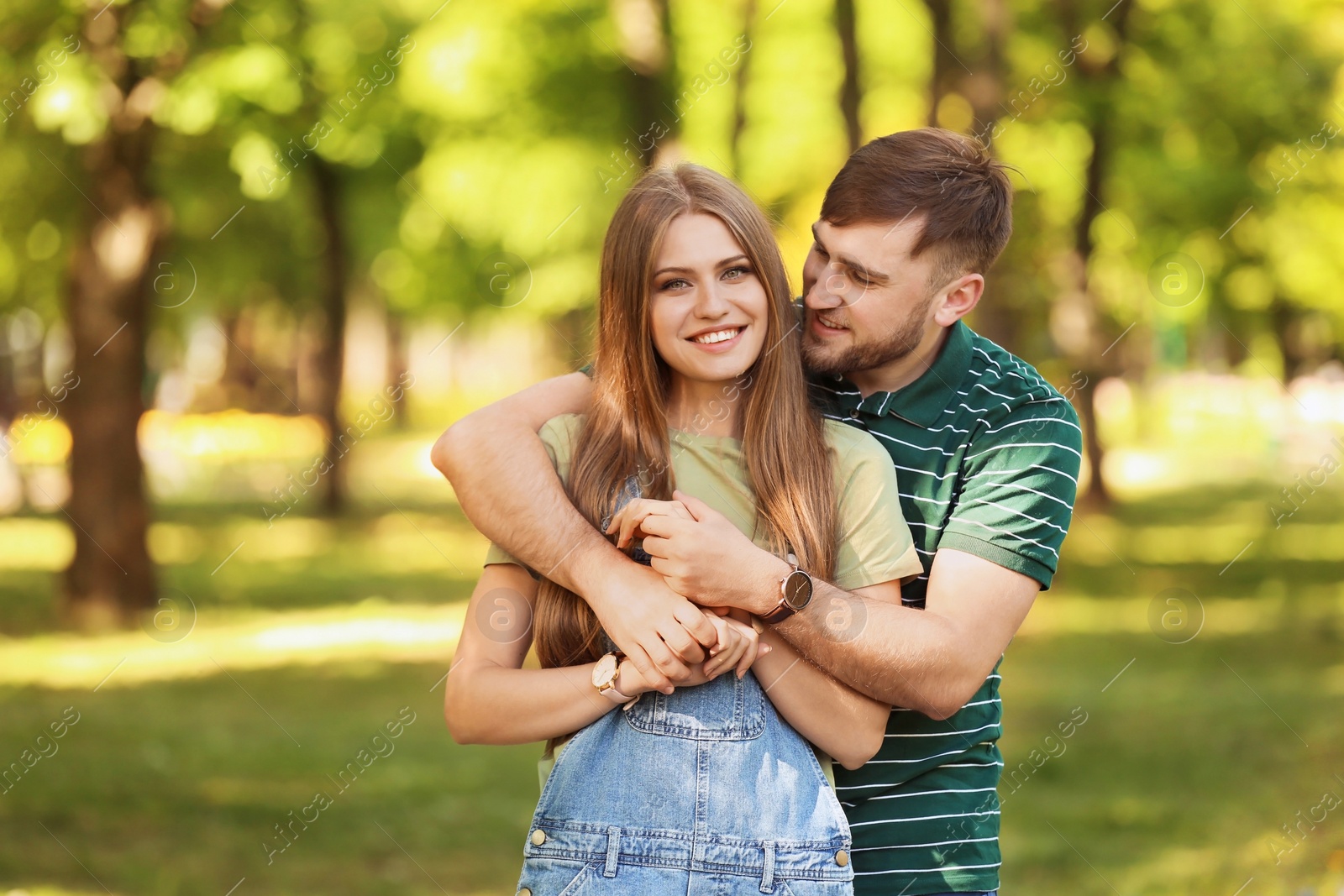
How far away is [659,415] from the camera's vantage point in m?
2.59

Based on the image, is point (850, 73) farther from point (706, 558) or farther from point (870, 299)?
point (706, 558)

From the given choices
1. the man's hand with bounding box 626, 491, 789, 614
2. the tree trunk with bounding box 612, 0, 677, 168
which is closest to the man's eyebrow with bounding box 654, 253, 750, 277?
the man's hand with bounding box 626, 491, 789, 614

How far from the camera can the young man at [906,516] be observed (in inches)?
92.5

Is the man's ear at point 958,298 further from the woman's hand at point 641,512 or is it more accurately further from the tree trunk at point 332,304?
the tree trunk at point 332,304

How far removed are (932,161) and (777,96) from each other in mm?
20739

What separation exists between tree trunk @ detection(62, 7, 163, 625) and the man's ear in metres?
10.1

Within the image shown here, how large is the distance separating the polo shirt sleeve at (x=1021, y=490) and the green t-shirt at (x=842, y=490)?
0.12 metres

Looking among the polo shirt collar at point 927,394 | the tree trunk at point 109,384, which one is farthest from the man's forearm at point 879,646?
the tree trunk at point 109,384

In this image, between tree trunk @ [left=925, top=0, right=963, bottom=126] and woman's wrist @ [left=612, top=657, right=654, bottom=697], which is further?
tree trunk @ [left=925, top=0, right=963, bottom=126]

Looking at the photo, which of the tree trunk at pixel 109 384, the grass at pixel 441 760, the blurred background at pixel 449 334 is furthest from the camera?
the tree trunk at pixel 109 384

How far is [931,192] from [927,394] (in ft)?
1.29

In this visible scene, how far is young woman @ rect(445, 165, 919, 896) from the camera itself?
235cm

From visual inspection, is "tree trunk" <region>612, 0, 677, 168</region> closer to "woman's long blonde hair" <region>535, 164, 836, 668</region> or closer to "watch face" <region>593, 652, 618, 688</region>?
"woman's long blonde hair" <region>535, 164, 836, 668</region>

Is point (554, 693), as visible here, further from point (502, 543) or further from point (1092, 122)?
point (1092, 122)
